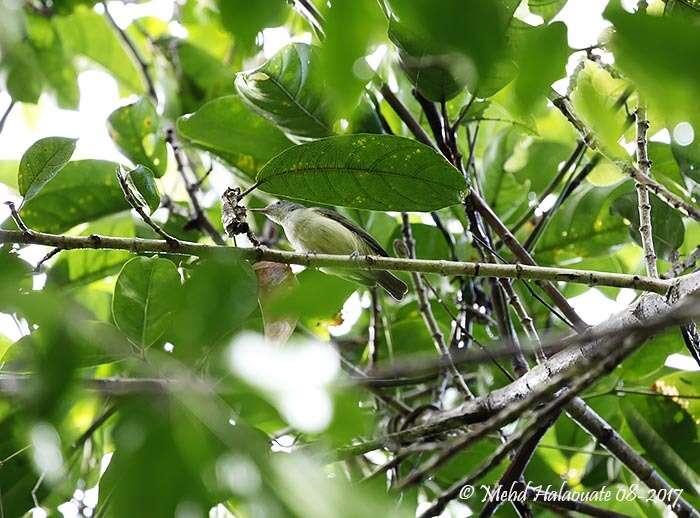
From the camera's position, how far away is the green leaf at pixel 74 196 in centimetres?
270

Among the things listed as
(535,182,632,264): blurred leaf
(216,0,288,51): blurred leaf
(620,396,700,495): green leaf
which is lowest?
(620,396,700,495): green leaf

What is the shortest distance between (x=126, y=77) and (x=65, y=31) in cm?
34

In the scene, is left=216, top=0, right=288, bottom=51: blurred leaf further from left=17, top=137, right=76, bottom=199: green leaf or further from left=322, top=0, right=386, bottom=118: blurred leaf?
left=17, top=137, right=76, bottom=199: green leaf

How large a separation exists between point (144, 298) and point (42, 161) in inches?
15.6

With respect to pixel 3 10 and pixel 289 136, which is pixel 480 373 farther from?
pixel 3 10

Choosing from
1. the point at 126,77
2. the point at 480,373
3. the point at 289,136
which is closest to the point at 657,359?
the point at 480,373

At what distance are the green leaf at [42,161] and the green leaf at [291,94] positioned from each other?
64cm

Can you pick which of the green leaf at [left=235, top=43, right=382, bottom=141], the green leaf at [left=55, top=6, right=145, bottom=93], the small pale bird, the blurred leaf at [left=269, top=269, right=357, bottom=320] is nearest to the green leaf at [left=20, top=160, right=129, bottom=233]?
the green leaf at [left=235, top=43, right=382, bottom=141]

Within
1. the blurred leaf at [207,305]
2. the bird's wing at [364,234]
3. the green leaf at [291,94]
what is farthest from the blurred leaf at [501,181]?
the blurred leaf at [207,305]

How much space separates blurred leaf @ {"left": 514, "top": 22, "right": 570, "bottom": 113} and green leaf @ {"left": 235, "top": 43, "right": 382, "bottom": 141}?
146cm

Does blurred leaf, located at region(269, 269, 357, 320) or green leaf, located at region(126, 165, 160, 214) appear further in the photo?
green leaf, located at region(126, 165, 160, 214)

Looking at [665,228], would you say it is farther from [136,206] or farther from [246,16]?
[246,16]

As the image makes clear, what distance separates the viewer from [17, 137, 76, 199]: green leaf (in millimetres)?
1896

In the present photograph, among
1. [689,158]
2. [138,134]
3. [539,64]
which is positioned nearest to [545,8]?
[689,158]
